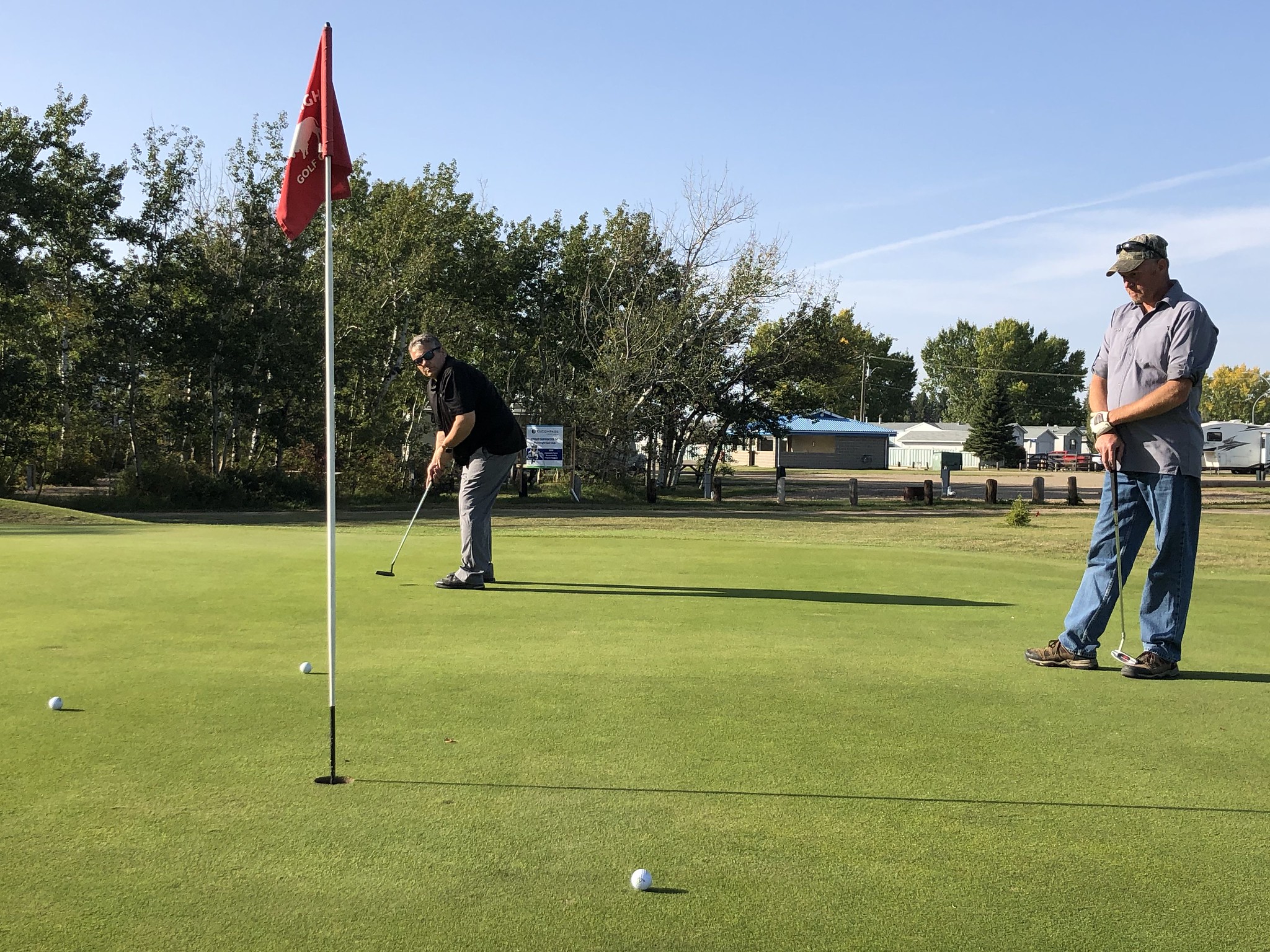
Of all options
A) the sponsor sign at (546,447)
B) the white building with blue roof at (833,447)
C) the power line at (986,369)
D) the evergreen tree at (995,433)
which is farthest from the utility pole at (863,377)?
the sponsor sign at (546,447)

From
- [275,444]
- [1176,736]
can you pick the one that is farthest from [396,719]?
[275,444]

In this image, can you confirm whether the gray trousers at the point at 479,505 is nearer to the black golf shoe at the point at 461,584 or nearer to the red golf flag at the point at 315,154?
the black golf shoe at the point at 461,584

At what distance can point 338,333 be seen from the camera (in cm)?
2952

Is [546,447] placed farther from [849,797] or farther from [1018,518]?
[849,797]

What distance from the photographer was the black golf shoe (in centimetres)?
871

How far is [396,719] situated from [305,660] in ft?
4.27

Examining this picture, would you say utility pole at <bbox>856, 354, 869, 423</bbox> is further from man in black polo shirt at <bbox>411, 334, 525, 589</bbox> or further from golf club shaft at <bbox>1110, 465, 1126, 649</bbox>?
golf club shaft at <bbox>1110, 465, 1126, 649</bbox>

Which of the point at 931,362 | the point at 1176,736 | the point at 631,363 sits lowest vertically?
the point at 1176,736

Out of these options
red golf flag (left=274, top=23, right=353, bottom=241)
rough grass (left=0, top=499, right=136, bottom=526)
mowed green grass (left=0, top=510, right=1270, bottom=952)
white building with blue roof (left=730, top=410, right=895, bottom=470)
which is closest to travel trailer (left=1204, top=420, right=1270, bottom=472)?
white building with blue roof (left=730, top=410, right=895, bottom=470)

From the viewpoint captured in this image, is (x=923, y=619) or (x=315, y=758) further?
(x=923, y=619)

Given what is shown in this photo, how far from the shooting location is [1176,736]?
4.58 m

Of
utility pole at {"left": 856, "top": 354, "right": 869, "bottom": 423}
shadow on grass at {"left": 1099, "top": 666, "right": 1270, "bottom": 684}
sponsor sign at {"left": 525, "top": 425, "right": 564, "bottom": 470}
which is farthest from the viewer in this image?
utility pole at {"left": 856, "top": 354, "right": 869, "bottom": 423}

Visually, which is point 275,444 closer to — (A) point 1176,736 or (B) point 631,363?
(B) point 631,363

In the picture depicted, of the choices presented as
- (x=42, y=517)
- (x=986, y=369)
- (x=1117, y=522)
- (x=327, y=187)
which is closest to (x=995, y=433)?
(x=986, y=369)
